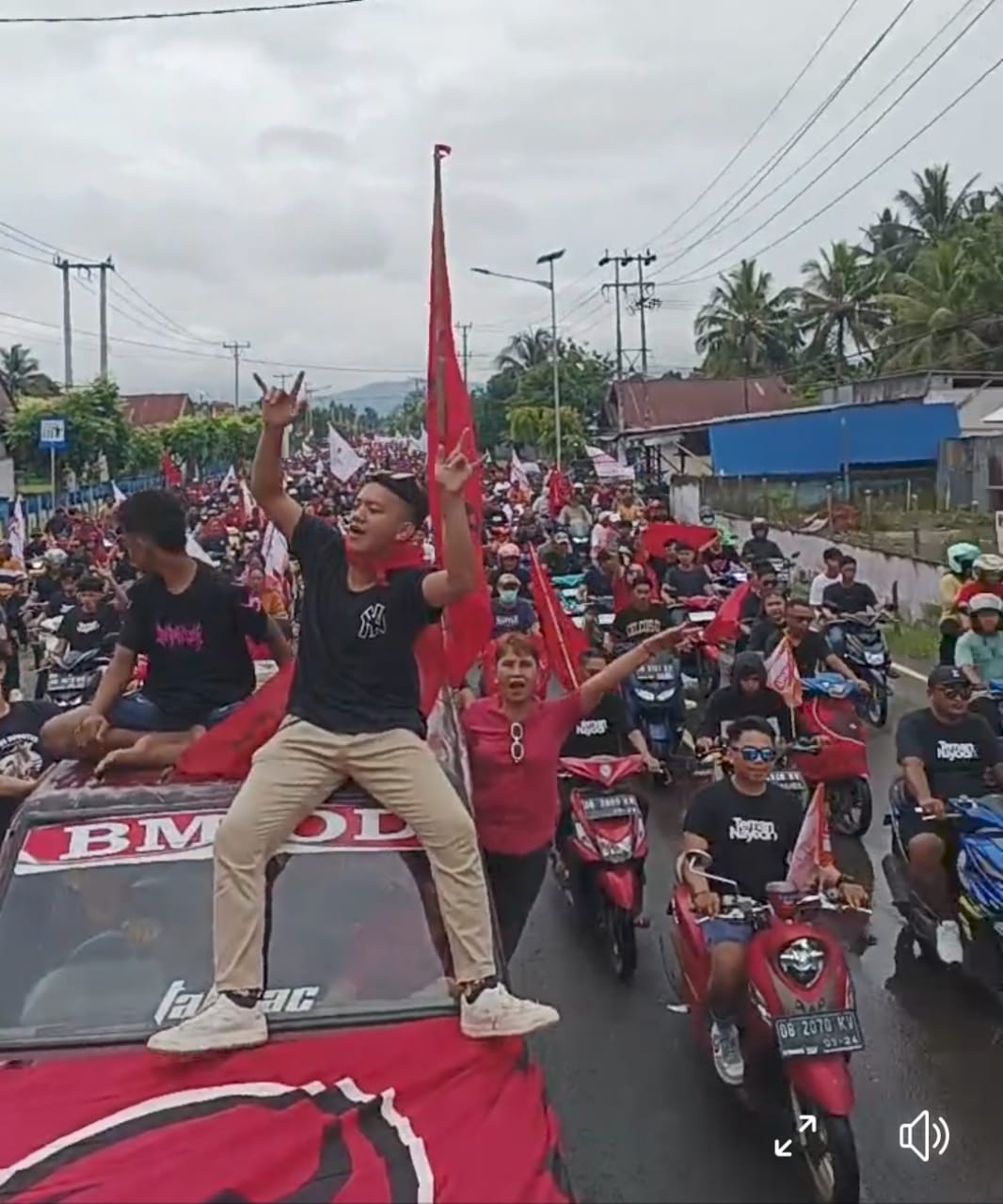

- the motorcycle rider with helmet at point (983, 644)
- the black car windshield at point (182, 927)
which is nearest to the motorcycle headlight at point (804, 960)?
the black car windshield at point (182, 927)

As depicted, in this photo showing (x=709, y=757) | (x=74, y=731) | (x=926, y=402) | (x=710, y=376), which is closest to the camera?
(x=74, y=731)

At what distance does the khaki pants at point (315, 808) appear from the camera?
412 centimetres

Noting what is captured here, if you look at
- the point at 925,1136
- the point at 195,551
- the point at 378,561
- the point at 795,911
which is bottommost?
the point at 925,1136

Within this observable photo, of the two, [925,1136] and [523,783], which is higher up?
[523,783]

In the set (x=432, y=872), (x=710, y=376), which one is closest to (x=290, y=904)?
(x=432, y=872)

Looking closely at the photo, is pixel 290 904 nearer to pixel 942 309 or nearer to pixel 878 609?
pixel 878 609

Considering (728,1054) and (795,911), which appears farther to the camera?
(728,1054)

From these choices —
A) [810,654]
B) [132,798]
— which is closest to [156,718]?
[132,798]

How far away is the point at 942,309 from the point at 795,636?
119 feet

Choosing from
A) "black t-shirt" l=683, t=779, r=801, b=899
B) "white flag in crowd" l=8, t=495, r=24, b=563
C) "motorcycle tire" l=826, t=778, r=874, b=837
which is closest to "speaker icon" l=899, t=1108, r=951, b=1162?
"black t-shirt" l=683, t=779, r=801, b=899

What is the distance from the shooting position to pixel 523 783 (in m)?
6.05

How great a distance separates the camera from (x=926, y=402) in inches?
1377

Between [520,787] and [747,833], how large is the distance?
919 mm

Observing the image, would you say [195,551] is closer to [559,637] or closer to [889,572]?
[559,637]
